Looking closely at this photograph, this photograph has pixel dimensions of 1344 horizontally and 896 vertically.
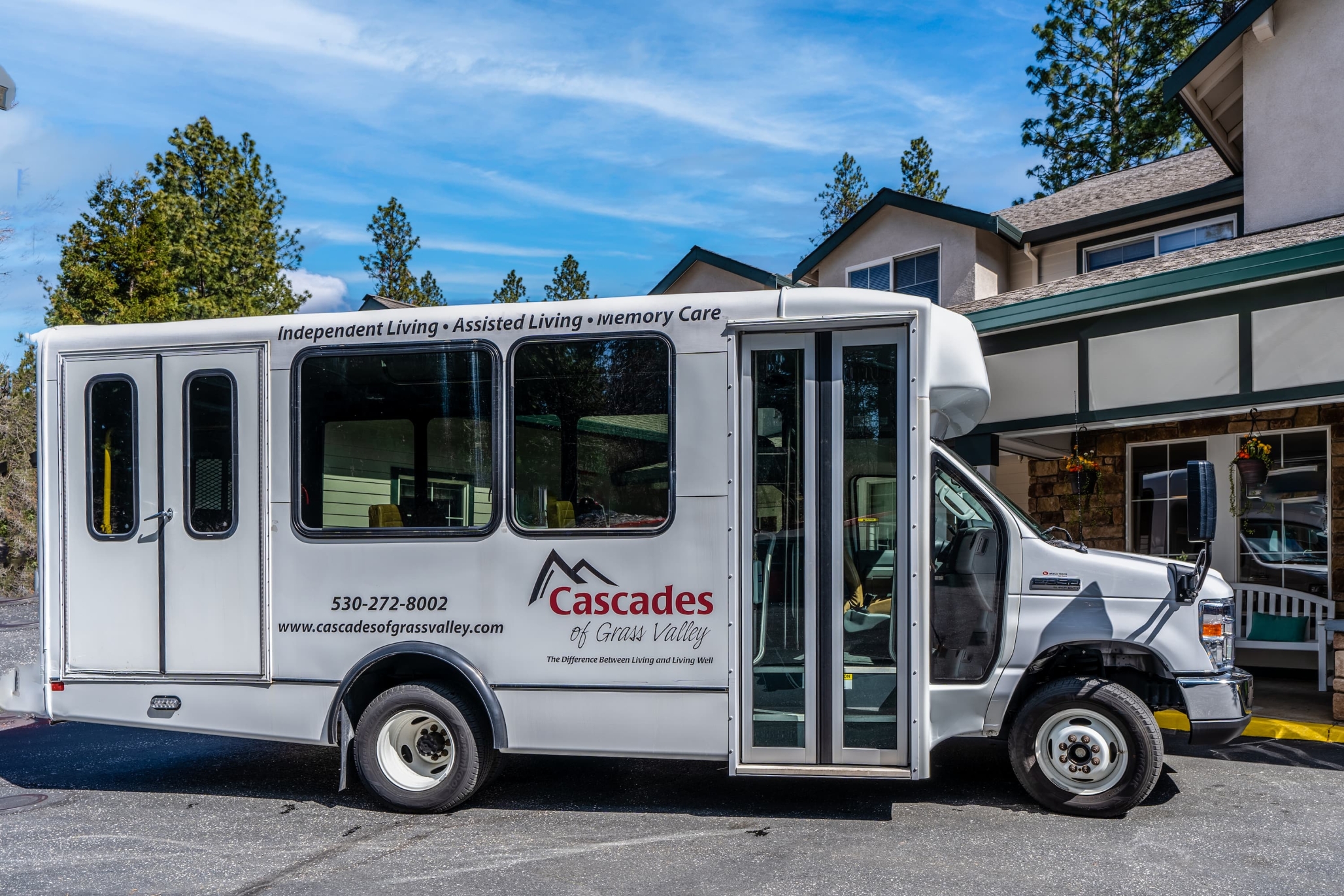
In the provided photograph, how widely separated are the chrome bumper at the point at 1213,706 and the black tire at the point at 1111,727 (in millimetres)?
223

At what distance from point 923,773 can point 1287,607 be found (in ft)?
23.5

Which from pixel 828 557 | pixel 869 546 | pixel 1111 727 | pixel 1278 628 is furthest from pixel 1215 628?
pixel 1278 628

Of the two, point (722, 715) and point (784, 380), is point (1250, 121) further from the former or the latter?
point (722, 715)

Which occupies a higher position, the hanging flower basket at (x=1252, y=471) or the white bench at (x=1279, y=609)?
the hanging flower basket at (x=1252, y=471)

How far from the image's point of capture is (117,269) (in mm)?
22203

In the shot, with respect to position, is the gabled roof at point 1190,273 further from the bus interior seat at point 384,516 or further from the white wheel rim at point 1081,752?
the bus interior seat at point 384,516

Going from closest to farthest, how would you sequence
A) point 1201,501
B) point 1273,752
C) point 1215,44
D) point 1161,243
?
point 1201,501 → point 1273,752 → point 1215,44 → point 1161,243

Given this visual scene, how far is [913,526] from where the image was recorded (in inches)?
210

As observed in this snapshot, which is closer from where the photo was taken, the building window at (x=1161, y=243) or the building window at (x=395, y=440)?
the building window at (x=395, y=440)

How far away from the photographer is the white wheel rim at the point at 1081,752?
5.47 metres

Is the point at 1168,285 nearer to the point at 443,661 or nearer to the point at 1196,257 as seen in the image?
the point at 1196,257

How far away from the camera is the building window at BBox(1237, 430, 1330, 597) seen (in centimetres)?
1028

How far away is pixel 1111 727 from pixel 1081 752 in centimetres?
22

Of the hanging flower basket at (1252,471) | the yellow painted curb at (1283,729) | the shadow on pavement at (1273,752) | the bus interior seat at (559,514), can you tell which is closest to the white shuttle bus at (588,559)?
the bus interior seat at (559,514)
